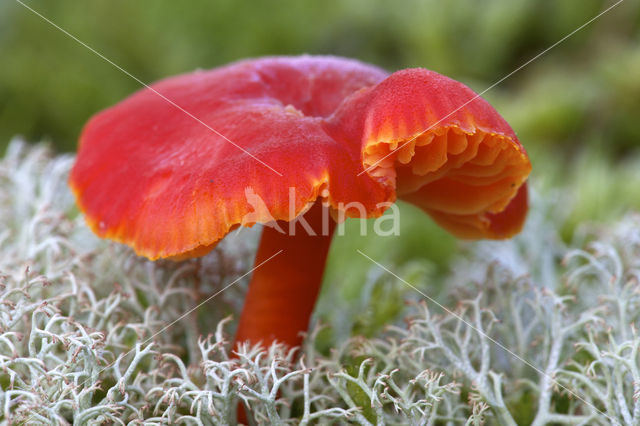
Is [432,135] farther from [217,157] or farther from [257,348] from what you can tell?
[257,348]

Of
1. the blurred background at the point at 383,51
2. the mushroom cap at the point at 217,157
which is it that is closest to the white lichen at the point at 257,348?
the mushroom cap at the point at 217,157

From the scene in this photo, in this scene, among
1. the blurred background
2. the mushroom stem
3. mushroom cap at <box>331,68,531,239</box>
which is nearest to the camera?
mushroom cap at <box>331,68,531,239</box>

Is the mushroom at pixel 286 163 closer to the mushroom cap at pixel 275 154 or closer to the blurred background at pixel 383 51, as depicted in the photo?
the mushroom cap at pixel 275 154

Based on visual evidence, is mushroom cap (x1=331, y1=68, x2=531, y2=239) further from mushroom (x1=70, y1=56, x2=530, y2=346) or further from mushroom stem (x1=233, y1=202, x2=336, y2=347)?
mushroom stem (x1=233, y1=202, x2=336, y2=347)

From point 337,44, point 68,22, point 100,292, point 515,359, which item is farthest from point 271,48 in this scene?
point 515,359

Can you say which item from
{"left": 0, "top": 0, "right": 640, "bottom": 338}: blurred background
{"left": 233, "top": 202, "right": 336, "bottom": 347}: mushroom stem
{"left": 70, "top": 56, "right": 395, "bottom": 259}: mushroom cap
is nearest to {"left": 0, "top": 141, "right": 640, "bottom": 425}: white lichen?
{"left": 233, "top": 202, "right": 336, "bottom": 347}: mushroom stem

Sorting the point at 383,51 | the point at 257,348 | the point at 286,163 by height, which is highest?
the point at 383,51

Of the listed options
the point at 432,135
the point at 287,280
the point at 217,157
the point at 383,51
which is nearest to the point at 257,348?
the point at 287,280
